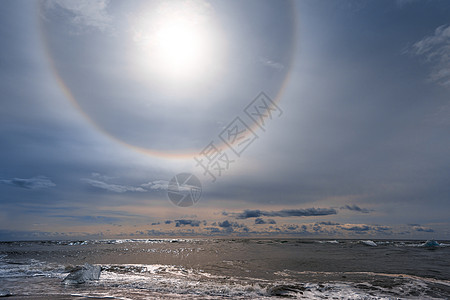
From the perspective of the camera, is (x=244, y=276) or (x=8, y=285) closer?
(x=8, y=285)

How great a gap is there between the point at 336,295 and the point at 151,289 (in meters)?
11.7

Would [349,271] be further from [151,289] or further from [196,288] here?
[151,289]

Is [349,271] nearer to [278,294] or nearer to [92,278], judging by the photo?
[278,294]

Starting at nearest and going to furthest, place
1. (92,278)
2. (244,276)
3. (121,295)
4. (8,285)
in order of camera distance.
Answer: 1. (121,295)
2. (8,285)
3. (92,278)
4. (244,276)

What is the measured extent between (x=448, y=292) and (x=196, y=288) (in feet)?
52.9

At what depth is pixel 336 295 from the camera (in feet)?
47.3

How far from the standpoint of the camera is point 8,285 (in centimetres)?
1745

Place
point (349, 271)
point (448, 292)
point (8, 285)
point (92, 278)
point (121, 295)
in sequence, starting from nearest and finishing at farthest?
point (121, 295) → point (448, 292) → point (8, 285) → point (92, 278) → point (349, 271)

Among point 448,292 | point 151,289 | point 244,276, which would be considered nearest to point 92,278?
point 151,289

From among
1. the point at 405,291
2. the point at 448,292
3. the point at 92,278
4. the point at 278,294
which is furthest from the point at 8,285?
the point at 448,292

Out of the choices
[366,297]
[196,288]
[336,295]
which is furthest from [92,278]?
[366,297]

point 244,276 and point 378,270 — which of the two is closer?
point 244,276

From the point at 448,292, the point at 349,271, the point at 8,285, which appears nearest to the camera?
the point at 448,292

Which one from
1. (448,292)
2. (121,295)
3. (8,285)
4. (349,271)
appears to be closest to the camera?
(121,295)
